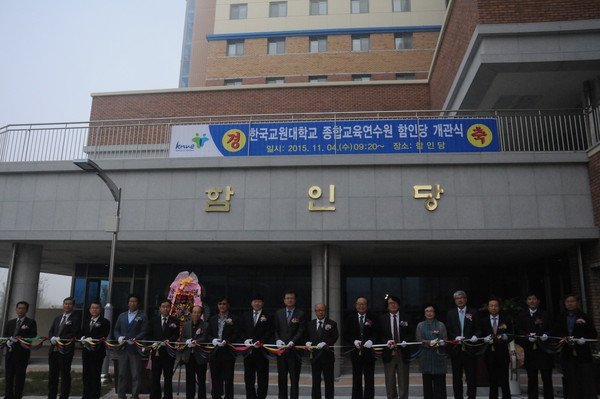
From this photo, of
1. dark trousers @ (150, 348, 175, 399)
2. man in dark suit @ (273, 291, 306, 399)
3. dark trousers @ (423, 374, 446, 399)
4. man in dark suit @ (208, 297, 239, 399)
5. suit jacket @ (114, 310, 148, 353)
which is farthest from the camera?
suit jacket @ (114, 310, 148, 353)

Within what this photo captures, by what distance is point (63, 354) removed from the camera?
905 centimetres

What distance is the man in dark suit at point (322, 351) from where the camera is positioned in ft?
27.5

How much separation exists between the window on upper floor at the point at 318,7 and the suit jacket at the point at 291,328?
3326 centimetres

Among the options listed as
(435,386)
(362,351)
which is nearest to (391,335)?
(362,351)

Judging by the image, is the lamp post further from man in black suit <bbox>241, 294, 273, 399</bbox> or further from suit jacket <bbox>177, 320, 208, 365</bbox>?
man in black suit <bbox>241, 294, 273, 399</bbox>

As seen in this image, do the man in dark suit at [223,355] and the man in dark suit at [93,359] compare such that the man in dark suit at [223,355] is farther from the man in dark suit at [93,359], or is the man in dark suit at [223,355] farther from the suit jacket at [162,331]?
the man in dark suit at [93,359]

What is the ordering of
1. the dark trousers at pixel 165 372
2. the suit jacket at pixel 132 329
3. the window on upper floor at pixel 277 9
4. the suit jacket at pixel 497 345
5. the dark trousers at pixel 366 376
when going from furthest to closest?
the window on upper floor at pixel 277 9
the suit jacket at pixel 132 329
the dark trousers at pixel 165 372
the suit jacket at pixel 497 345
the dark trousers at pixel 366 376

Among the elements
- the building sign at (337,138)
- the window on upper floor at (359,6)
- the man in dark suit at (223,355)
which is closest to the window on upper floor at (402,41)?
the window on upper floor at (359,6)

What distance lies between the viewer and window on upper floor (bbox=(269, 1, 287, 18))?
38125 mm

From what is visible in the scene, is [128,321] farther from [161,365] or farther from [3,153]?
[3,153]

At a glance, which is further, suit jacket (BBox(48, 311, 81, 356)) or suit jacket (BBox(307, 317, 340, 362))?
suit jacket (BBox(48, 311, 81, 356))

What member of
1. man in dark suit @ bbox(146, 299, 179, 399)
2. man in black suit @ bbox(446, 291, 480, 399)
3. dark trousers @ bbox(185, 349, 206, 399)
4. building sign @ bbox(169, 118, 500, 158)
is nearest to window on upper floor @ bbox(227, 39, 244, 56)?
building sign @ bbox(169, 118, 500, 158)

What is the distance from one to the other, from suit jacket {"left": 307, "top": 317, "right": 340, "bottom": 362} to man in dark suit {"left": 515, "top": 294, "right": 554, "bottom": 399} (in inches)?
139

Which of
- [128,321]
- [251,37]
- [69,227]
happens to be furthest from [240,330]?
[251,37]
